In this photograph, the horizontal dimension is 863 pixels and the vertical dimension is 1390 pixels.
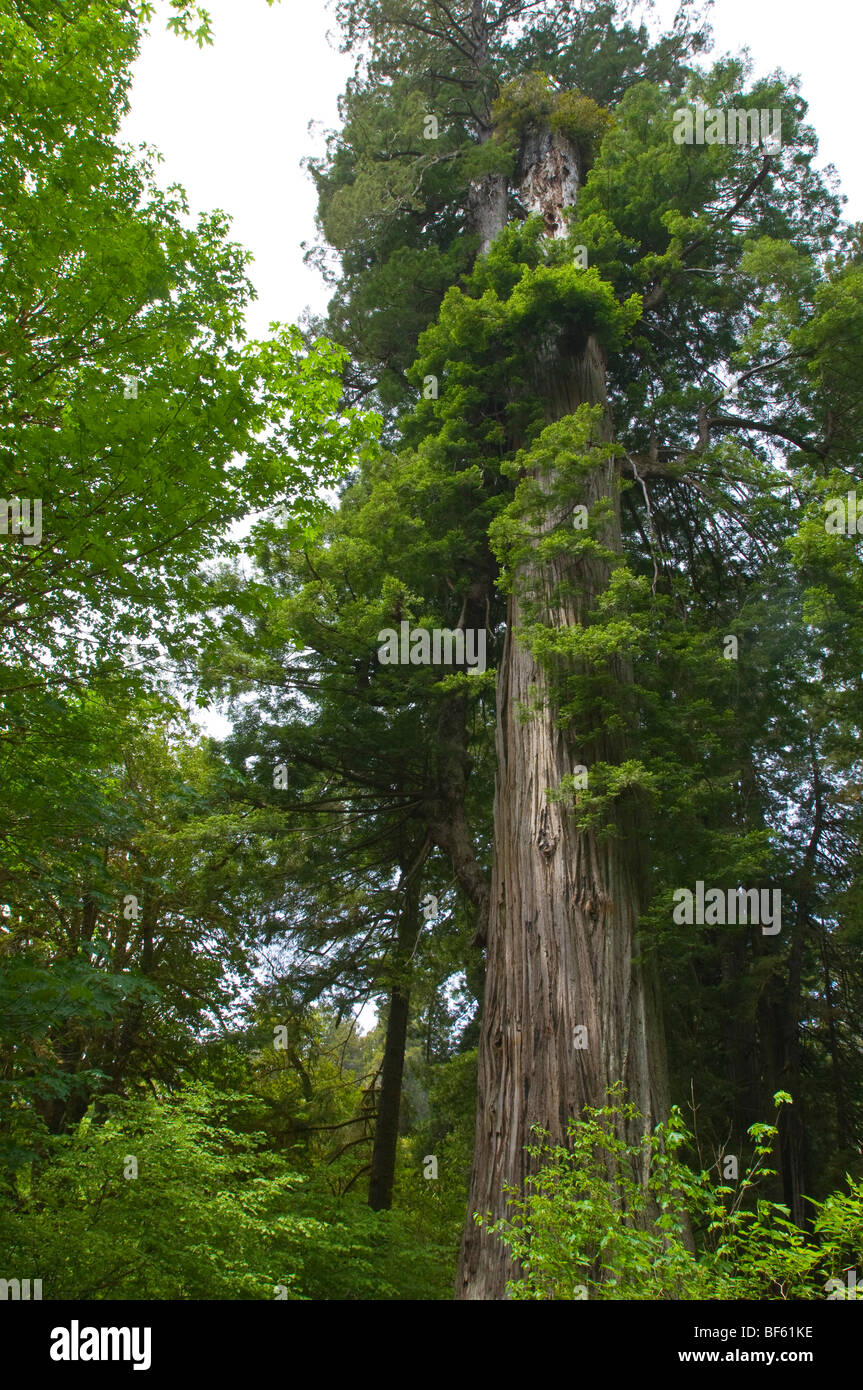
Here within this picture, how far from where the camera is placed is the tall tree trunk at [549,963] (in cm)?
547

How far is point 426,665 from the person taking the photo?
7633mm

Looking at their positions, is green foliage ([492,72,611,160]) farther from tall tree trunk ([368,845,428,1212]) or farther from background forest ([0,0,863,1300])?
tall tree trunk ([368,845,428,1212])

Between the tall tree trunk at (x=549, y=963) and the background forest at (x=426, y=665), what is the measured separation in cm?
7

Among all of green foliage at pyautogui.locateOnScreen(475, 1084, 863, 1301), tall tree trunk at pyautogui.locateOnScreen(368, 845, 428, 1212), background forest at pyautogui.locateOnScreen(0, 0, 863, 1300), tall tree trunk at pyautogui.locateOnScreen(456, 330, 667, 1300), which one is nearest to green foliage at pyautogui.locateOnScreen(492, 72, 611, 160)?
background forest at pyautogui.locateOnScreen(0, 0, 863, 1300)

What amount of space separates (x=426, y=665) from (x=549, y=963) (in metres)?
2.80

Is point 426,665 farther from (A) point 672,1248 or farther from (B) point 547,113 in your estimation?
(B) point 547,113

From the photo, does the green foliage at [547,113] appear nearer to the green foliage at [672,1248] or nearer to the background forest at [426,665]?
the background forest at [426,665]

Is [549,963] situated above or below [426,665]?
below

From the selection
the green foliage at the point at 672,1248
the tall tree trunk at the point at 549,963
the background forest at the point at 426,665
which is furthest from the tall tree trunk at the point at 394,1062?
the green foliage at the point at 672,1248

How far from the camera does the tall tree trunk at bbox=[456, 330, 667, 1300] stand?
5469 mm

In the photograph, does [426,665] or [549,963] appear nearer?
[549,963]

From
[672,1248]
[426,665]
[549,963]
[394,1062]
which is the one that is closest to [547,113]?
[426,665]

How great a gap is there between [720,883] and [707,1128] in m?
2.96
